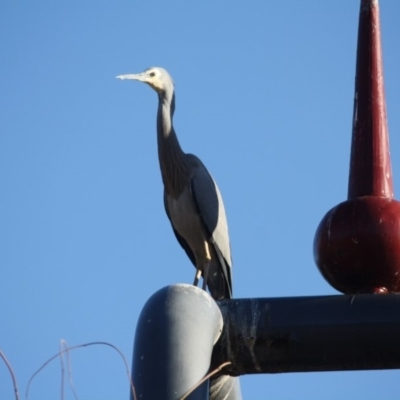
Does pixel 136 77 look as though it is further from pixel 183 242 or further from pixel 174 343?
pixel 174 343

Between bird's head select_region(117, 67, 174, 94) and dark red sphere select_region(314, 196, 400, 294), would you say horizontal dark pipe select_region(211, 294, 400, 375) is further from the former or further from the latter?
bird's head select_region(117, 67, 174, 94)

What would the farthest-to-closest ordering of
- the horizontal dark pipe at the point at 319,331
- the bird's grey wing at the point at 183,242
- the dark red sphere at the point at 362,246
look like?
the bird's grey wing at the point at 183,242
the dark red sphere at the point at 362,246
the horizontal dark pipe at the point at 319,331

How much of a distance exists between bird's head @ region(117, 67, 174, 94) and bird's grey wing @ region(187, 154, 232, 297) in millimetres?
672

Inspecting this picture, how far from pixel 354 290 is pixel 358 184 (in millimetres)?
335

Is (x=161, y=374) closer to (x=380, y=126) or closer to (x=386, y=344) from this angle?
(x=386, y=344)

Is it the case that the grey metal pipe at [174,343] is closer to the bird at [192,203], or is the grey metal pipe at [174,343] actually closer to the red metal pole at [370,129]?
the red metal pole at [370,129]

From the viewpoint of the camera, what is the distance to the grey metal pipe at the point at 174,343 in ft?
7.90

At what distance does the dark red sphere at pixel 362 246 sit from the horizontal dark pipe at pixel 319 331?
0.15 metres

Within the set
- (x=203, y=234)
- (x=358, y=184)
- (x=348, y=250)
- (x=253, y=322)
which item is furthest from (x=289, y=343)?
(x=203, y=234)

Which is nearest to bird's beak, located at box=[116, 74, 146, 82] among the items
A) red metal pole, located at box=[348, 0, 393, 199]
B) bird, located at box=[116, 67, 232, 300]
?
bird, located at box=[116, 67, 232, 300]

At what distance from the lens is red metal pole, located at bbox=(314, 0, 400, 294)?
2.89 meters

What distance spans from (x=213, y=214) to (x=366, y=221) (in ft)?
15.4

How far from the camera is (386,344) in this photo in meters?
2.71

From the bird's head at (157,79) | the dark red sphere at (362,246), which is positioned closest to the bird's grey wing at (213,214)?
the bird's head at (157,79)
